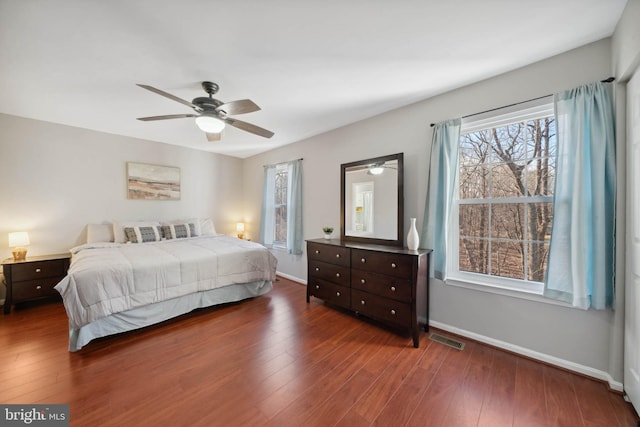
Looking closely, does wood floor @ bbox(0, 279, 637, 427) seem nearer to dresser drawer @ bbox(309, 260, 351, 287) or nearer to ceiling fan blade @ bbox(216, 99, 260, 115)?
dresser drawer @ bbox(309, 260, 351, 287)

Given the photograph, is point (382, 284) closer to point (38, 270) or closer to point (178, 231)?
point (178, 231)

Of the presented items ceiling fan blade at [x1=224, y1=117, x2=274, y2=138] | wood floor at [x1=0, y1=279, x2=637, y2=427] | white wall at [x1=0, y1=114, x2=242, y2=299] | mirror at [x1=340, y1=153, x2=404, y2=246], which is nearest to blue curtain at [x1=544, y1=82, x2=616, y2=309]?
wood floor at [x1=0, y1=279, x2=637, y2=427]

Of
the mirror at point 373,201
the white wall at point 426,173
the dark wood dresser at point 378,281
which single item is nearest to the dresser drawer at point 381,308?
the dark wood dresser at point 378,281

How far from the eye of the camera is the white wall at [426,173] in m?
1.72

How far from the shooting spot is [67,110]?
2.90 meters

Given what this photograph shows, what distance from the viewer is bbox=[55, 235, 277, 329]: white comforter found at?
2.03 metres

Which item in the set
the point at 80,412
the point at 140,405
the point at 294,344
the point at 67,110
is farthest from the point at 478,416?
the point at 67,110

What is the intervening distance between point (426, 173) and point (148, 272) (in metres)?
3.10

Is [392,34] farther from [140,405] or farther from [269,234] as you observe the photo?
[269,234]

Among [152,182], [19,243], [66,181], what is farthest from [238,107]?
[19,243]

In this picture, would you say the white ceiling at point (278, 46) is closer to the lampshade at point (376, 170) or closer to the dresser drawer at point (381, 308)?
the lampshade at point (376, 170)

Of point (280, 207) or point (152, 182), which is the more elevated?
point (152, 182)

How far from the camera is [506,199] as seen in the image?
213 centimetres

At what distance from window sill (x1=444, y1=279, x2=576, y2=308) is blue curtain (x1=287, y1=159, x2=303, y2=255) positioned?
2.33 m
